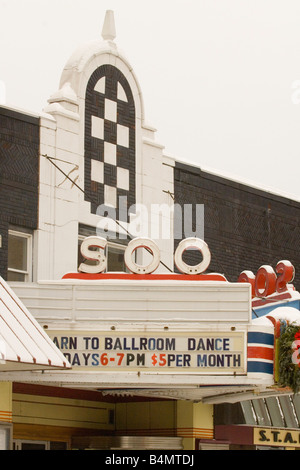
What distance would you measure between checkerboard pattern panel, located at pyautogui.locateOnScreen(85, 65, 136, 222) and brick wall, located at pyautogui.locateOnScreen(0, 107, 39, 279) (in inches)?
60.5

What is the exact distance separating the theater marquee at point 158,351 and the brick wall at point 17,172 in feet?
9.06

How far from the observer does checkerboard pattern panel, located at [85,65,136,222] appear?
26.3 m

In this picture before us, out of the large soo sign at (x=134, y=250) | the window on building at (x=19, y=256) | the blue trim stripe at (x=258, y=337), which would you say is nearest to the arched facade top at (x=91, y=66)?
the window on building at (x=19, y=256)

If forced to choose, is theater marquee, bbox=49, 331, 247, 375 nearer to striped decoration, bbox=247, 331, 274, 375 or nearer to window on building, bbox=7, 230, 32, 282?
striped decoration, bbox=247, 331, 274, 375

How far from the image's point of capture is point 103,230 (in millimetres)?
26469

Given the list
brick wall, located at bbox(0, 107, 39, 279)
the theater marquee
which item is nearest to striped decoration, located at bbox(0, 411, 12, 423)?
the theater marquee

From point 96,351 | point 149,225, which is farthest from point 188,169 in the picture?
point 96,351

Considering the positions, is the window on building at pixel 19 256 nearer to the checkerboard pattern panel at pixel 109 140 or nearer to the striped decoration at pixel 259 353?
the checkerboard pattern panel at pixel 109 140

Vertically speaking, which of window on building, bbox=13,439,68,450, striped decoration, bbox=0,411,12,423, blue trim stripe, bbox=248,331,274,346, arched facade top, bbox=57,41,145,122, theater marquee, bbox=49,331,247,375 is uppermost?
arched facade top, bbox=57,41,145,122

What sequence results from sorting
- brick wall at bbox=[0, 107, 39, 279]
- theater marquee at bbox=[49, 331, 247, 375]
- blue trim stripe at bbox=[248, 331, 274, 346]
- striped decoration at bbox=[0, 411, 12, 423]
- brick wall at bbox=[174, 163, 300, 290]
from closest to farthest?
striped decoration at bbox=[0, 411, 12, 423], theater marquee at bbox=[49, 331, 247, 375], blue trim stripe at bbox=[248, 331, 274, 346], brick wall at bbox=[0, 107, 39, 279], brick wall at bbox=[174, 163, 300, 290]

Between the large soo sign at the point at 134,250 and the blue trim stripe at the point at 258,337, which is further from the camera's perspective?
the large soo sign at the point at 134,250

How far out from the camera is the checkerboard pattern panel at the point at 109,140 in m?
26.3

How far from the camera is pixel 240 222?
30547 millimetres

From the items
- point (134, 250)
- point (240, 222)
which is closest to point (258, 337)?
point (134, 250)
